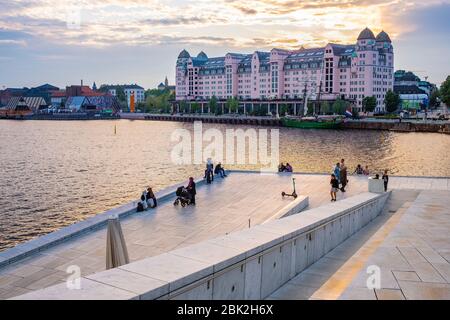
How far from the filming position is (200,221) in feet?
65.6

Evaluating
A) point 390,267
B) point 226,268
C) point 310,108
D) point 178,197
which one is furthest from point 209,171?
point 310,108

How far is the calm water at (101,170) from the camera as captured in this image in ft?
106

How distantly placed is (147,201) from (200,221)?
334 centimetres

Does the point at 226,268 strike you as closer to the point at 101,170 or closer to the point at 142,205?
the point at 142,205

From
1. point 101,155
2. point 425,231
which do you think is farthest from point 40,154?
point 425,231

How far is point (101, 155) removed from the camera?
247 feet

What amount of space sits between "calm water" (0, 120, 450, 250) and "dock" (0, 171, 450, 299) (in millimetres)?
9460

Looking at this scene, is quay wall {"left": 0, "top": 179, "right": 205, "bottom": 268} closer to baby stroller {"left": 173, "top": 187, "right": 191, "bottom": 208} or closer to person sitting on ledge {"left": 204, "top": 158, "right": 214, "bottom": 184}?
baby stroller {"left": 173, "top": 187, "right": 191, "bottom": 208}

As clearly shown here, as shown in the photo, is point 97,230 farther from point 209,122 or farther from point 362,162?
point 209,122

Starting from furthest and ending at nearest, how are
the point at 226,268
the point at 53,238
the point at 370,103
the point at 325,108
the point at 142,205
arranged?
the point at 325,108, the point at 370,103, the point at 142,205, the point at 53,238, the point at 226,268

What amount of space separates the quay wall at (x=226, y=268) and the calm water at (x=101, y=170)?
18391mm
